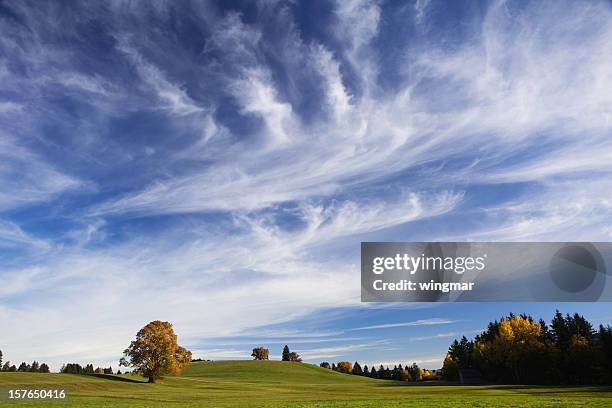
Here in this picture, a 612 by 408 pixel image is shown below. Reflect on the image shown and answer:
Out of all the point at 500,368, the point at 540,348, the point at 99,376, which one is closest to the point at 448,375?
the point at 500,368

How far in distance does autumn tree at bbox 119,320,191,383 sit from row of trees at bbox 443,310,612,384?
74.7 metres

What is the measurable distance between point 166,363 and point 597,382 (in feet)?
278

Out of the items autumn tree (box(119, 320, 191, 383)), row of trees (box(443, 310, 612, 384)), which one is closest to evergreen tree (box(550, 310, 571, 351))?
row of trees (box(443, 310, 612, 384))

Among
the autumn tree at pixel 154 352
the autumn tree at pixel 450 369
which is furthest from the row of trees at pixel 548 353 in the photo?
the autumn tree at pixel 154 352

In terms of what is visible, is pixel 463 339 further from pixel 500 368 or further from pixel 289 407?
pixel 289 407

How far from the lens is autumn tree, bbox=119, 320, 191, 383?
9612 cm

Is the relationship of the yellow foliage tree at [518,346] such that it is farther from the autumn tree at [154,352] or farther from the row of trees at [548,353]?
the autumn tree at [154,352]

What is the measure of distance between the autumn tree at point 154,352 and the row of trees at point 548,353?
245 ft

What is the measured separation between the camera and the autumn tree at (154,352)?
96.1 metres

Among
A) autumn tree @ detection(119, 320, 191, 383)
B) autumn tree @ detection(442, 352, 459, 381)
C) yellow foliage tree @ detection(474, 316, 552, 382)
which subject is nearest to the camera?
autumn tree @ detection(119, 320, 191, 383)

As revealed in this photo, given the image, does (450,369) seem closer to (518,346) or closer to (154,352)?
(518,346)

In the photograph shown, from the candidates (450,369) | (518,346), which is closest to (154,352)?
(518,346)

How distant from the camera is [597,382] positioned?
94562mm

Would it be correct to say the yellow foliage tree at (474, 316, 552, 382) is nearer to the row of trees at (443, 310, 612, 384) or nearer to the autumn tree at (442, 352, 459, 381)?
the row of trees at (443, 310, 612, 384)
